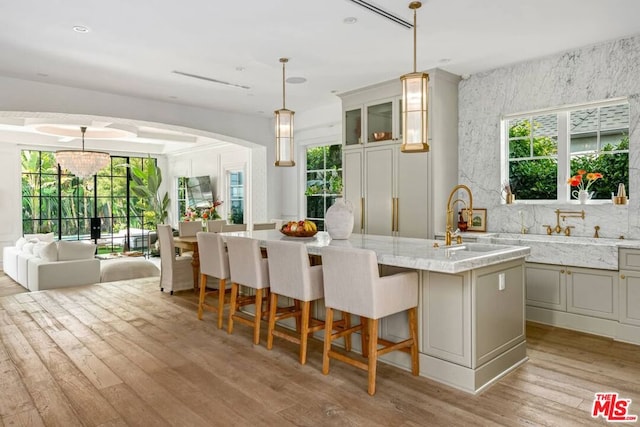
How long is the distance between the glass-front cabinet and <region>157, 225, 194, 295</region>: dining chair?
2.76 meters

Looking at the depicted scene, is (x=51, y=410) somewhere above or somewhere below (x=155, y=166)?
below

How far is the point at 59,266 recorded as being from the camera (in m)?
6.35

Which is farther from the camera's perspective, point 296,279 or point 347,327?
point 347,327

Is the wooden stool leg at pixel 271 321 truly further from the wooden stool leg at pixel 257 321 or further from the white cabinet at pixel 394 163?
the white cabinet at pixel 394 163

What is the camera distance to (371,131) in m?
5.80

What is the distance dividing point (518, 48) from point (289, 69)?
2450mm

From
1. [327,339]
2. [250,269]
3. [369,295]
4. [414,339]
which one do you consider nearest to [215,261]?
[250,269]

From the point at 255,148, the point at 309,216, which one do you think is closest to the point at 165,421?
the point at 309,216

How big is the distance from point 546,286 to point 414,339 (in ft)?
6.58

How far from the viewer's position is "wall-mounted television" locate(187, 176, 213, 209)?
1032 cm

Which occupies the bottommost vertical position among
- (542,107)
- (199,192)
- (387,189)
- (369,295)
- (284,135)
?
(369,295)

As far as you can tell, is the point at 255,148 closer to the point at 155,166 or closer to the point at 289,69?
the point at 289,69

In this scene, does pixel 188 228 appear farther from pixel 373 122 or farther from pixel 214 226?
pixel 373 122

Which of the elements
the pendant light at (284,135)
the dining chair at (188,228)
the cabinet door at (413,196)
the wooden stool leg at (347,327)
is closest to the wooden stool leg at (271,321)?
the wooden stool leg at (347,327)
